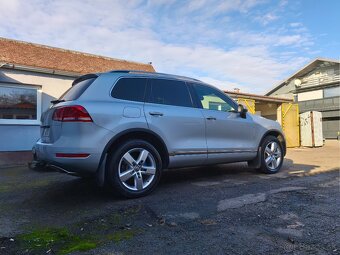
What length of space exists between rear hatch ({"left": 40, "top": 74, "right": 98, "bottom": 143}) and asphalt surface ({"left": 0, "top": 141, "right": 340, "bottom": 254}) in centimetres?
94

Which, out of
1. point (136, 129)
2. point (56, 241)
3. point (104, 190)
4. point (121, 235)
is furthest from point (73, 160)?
point (121, 235)

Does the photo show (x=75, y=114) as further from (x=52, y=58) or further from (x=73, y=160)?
(x=52, y=58)

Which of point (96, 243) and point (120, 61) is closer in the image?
point (96, 243)

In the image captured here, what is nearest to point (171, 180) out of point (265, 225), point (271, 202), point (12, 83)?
point (271, 202)

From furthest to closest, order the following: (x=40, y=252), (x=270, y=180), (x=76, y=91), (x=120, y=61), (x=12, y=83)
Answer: (x=120, y=61)
(x=12, y=83)
(x=270, y=180)
(x=76, y=91)
(x=40, y=252)

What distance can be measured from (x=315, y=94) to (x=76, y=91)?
30727mm

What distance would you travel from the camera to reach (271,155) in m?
6.43

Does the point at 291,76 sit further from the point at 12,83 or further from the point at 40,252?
the point at 40,252

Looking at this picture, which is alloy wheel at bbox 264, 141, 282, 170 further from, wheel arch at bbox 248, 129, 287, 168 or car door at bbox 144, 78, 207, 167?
car door at bbox 144, 78, 207, 167

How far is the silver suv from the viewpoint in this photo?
396 cm

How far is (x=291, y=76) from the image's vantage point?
110 feet

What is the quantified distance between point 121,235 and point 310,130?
16.3m

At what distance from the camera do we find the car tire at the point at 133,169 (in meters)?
4.11

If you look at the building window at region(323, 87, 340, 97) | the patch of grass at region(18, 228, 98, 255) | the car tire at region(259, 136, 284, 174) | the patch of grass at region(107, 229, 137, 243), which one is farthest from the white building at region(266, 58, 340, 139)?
the patch of grass at region(18, 228, 98, 255)
